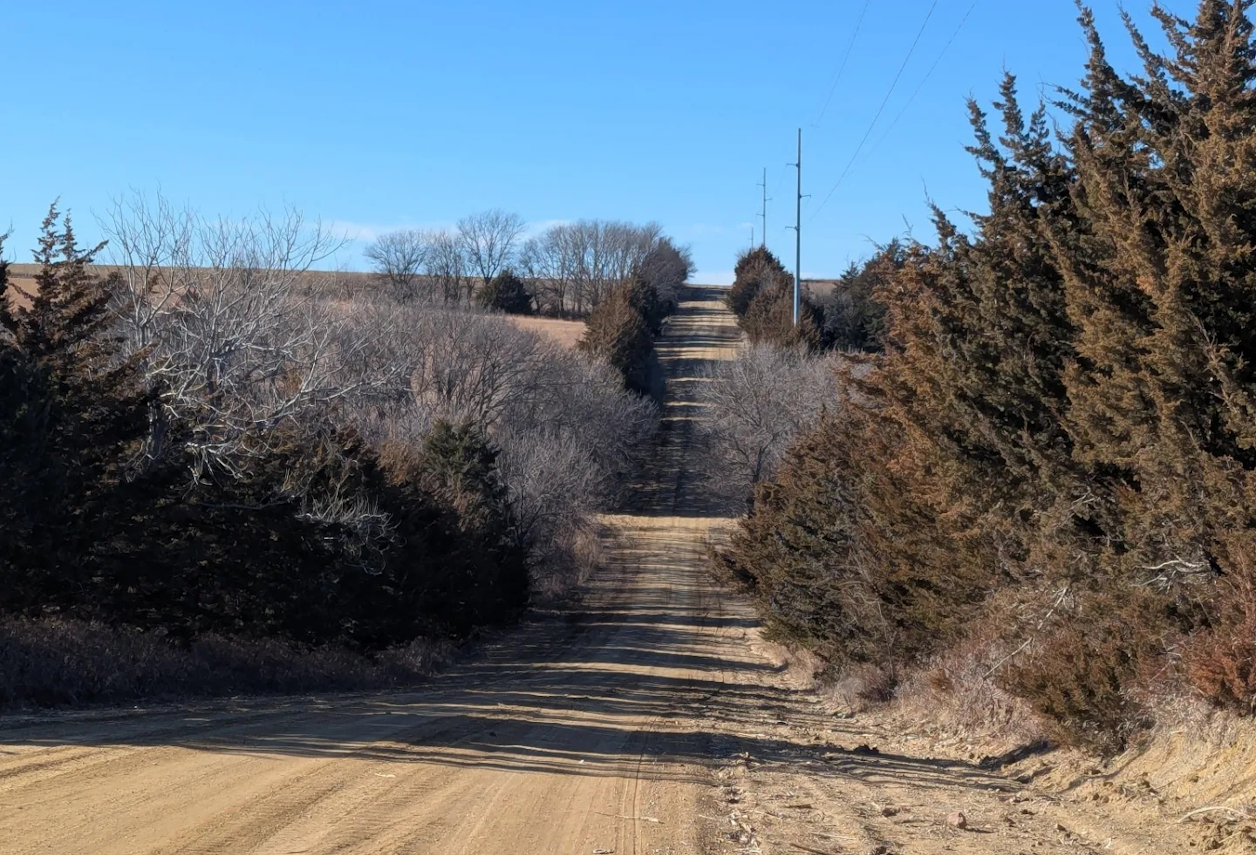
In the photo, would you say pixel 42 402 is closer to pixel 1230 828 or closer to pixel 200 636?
pixel 200 636

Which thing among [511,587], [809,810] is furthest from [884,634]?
[511,587]

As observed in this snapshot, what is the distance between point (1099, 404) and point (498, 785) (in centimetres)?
737

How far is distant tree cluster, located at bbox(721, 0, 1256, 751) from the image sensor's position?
10.8 m

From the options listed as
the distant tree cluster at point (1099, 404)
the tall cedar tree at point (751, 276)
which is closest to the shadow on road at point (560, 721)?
the distant tree cluster at point (1099, 404)

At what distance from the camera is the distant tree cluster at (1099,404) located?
1080cm

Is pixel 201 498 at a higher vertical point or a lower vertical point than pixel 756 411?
lower

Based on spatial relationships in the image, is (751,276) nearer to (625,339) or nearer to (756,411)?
Answer: (625,339)

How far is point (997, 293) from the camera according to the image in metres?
15.0

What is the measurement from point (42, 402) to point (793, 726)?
41.4ft

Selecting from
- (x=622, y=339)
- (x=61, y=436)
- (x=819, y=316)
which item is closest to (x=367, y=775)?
(x=61, y=436)

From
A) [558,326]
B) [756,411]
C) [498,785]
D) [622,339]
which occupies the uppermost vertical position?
[558,326]

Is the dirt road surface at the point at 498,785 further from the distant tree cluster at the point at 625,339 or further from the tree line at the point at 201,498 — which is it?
the distant tree cluster at the point at 625,339

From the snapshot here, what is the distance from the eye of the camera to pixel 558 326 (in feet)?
332

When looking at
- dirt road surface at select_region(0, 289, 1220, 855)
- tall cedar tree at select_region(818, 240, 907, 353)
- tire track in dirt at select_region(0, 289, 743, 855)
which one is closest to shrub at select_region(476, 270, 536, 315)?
tall cedar tree at select_region(818, 240, 907, 353)
